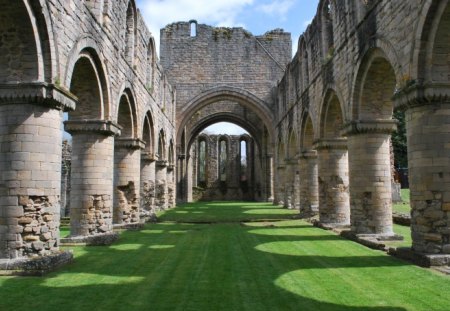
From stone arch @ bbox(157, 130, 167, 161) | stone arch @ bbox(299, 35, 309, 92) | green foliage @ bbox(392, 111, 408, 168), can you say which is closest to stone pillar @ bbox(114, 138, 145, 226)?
stone arch @ bbox(299, 35, 309, 92)

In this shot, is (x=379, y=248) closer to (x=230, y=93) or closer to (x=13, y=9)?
(x=13, y=9)

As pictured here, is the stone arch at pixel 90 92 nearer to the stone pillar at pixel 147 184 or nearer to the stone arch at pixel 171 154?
the stone pillar at pixel 147 184

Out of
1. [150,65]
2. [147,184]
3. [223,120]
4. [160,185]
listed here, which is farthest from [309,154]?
[223,120]

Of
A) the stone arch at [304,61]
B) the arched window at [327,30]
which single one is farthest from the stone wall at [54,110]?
the stone arch at [304,61]

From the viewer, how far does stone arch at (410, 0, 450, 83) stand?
708cm

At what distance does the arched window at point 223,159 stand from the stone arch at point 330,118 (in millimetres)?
31004

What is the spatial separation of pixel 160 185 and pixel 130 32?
10.7 meters

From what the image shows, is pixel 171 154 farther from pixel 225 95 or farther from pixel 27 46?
pixel 27 46

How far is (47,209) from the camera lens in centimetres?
727

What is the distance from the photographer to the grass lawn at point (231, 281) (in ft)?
17.3

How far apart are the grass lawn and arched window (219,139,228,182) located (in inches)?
1396

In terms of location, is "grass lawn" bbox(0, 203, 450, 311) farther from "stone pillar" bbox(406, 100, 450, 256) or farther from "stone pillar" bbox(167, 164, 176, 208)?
"stone pillar" bbox(167, 164, 176, 208)

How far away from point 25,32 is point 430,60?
22.1 feet

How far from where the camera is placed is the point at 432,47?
731 cm
